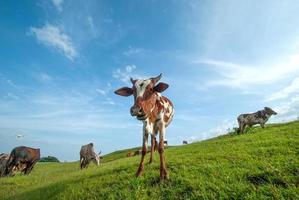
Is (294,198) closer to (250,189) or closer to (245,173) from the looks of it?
(250,189)

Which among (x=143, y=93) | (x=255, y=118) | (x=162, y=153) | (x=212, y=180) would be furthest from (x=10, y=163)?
(x=212, y=180)

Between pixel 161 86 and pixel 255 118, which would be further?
pixel 255 118

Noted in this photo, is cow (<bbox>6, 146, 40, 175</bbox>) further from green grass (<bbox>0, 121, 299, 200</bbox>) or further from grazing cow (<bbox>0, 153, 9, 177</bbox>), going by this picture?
green grass (<bbox>0, 121, 299, 200</bbox>)

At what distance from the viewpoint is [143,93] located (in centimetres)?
1134

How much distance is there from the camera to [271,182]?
966 centimetres

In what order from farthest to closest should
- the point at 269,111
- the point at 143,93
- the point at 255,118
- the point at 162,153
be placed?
the point at 269,111 < the point at 255,118 < the point at 162,153 < the point at 143,93

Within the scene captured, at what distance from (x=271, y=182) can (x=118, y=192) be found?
5180 mm

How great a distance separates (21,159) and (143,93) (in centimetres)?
2356

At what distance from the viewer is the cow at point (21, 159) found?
100 ft

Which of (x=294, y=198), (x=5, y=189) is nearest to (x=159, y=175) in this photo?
(x=294, y=198)

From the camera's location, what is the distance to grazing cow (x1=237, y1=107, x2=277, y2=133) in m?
30.1

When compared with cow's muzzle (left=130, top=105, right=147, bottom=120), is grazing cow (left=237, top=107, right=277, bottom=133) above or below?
above

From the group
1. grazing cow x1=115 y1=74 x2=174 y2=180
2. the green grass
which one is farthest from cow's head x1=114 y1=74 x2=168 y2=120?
the green grass

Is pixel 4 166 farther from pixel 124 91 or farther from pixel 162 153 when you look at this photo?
pixel 162 153
